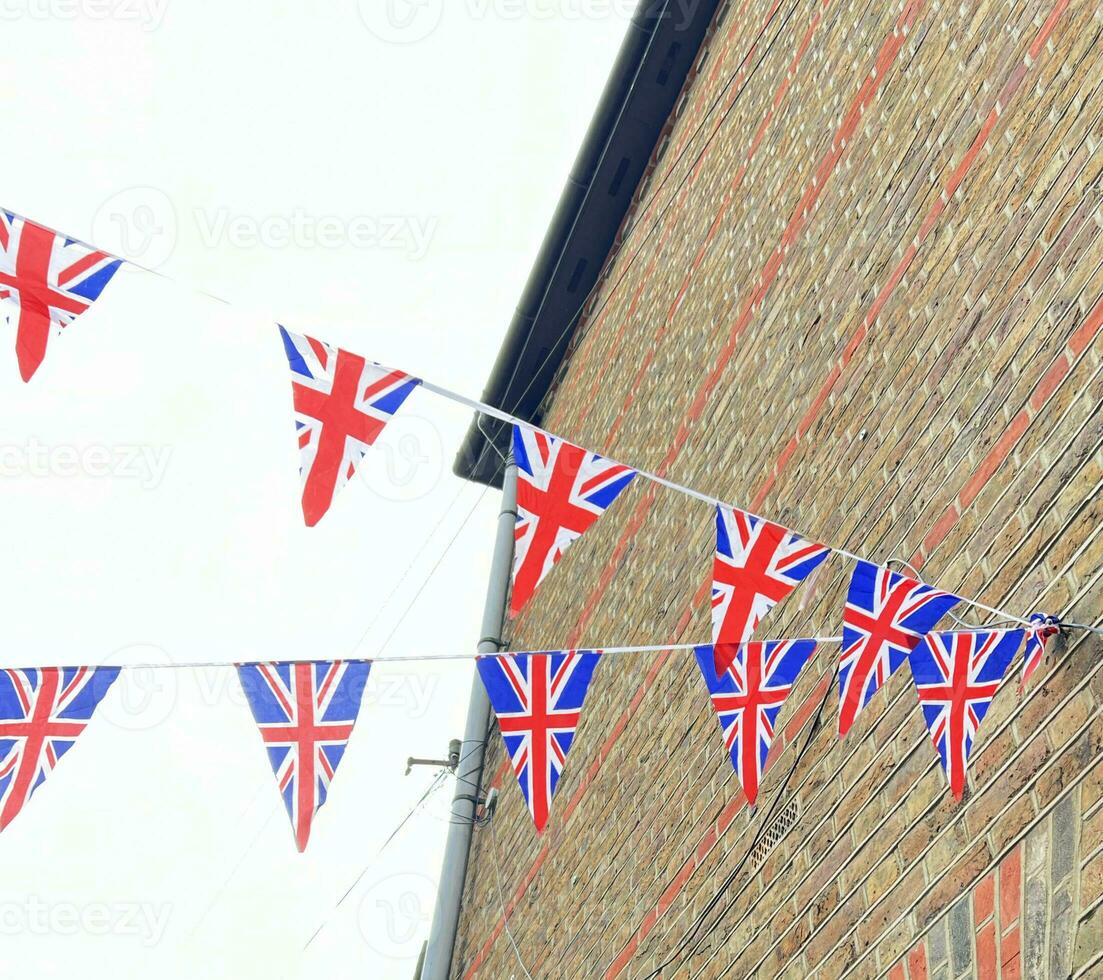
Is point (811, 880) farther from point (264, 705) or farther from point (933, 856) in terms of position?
point (264, 705)

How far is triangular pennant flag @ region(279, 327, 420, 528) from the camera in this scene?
170 inches

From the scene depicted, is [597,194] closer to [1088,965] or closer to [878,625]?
[878,625]

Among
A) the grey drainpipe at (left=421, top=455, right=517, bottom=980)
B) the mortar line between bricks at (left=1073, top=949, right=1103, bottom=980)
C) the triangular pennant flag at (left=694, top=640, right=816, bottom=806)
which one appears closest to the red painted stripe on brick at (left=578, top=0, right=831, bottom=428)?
the grey drainpipe at (left=421, top=455, right=517, bottom=980)

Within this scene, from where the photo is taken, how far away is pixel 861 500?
467 cm

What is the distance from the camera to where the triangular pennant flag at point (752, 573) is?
3.81 metres

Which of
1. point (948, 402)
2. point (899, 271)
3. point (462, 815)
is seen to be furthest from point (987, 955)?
point (462, 815)

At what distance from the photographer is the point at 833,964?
12.6ft

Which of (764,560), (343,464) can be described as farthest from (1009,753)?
(343,464)

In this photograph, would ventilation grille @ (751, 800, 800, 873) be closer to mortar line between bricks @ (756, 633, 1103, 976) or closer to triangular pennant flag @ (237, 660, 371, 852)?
mortar line between bricks @ (756, 633, 1103, 976)

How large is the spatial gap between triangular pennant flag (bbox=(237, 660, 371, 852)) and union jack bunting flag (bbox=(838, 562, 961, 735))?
178 cm

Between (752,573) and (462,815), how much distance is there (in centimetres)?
484

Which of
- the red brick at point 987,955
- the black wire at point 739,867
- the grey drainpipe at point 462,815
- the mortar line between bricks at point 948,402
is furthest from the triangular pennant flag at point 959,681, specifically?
the grey drainpipe at point 462,815

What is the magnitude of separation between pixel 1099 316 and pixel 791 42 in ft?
15.0

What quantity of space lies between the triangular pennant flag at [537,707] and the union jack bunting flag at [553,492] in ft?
1.04
